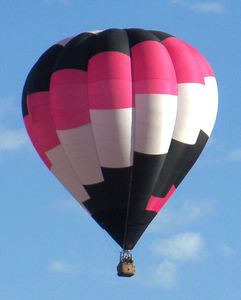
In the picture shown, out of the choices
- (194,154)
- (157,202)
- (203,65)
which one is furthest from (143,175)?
(203,65)

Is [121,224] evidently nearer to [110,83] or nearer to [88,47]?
[110,83]

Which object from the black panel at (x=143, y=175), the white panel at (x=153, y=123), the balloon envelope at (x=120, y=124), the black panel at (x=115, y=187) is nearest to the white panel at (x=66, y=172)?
the balloon envelope at (x=120, y=124)

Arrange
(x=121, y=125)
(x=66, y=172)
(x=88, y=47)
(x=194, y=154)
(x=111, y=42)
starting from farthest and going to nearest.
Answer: (x=194, y=154)
(x=88, y=47)
(x=111, y=42)
(x=66, y=172)
(x=121, y=125)

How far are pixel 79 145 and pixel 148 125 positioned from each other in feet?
5.80

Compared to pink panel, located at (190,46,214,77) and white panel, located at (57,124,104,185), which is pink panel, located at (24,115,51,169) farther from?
pink panel, located at (190,46,214,77)

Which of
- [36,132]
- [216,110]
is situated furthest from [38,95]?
[216,110]

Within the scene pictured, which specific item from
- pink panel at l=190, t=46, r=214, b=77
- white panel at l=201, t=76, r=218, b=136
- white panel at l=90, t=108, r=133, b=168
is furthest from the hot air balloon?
pink panel at l=190, t=46, r=214, b=77

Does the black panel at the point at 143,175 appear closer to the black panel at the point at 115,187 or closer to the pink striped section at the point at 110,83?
the black panel at the point at 115,187

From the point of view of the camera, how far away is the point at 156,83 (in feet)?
183

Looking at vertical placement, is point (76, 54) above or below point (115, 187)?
above

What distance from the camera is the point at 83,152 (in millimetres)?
55594

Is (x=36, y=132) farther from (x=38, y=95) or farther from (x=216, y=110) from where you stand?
(x=216, y=110)

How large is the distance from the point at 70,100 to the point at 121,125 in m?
1.43

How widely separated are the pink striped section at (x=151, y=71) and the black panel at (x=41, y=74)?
223cm
